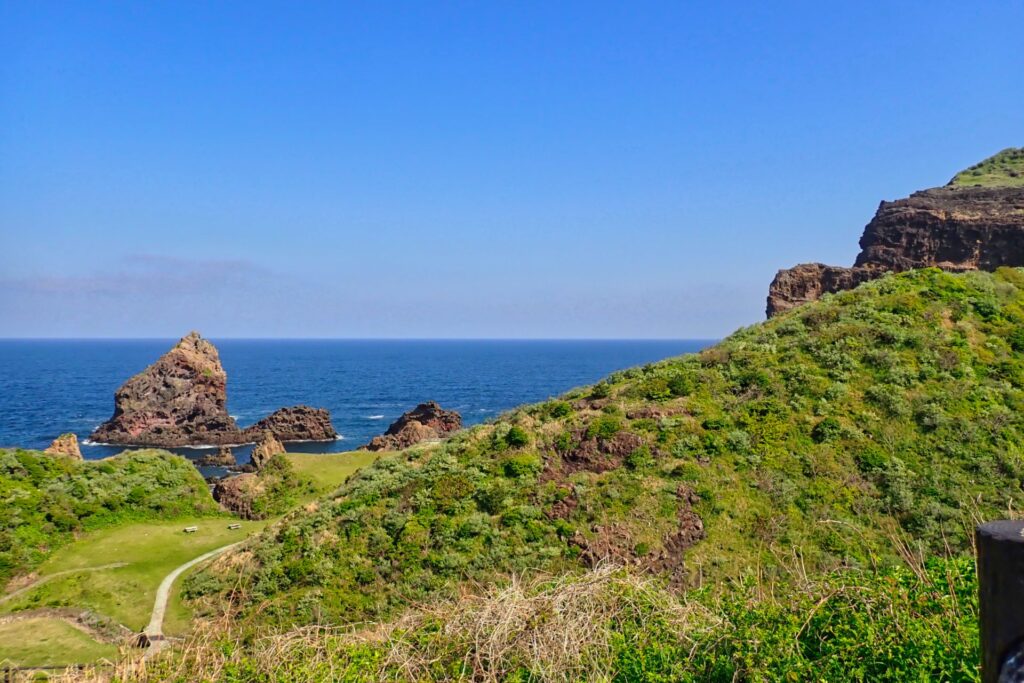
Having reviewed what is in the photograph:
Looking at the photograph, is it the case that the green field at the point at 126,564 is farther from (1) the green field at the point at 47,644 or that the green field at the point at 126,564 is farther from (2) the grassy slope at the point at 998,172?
(2) the grassy slope at the point at 998,172

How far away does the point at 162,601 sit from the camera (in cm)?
2270

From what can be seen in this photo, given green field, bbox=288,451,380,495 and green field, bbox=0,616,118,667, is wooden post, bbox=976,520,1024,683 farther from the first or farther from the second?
green field, bbox=288,451,380,495

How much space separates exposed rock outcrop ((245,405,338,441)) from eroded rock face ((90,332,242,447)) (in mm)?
3207

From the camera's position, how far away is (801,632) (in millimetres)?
8391

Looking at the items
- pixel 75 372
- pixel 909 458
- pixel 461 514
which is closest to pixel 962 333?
pixel 909 458

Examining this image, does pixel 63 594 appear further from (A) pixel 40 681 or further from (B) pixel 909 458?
(B) pixel 909 458

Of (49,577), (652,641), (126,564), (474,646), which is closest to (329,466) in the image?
(126,564)

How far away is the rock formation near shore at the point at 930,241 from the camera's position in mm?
53281

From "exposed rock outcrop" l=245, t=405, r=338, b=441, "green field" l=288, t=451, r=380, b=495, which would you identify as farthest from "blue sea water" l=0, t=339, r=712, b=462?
"green field" l=288, t=451, r=380, b=495

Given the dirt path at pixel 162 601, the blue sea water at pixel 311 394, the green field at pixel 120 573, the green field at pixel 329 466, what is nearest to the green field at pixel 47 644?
the green field at pixel 120 573

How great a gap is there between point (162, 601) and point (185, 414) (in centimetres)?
6713

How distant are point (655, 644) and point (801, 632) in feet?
6.16

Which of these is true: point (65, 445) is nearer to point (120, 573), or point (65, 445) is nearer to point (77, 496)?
point (77, 496)

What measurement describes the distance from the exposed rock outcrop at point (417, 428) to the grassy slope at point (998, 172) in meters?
63.0
